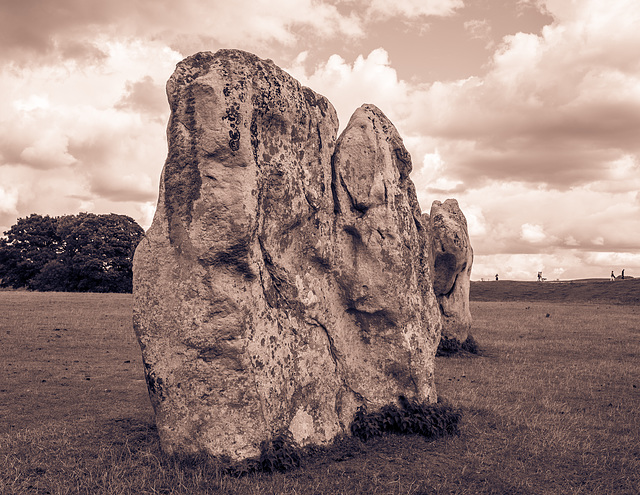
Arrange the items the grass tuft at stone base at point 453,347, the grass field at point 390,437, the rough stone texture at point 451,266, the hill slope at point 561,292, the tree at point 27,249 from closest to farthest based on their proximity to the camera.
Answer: the grass field at point 390,437 < the rough stone texture at point 451,266 < the grass tuft at stone base at point 453,347 < the hill slope at point 561,292 < the tree at point 27,249

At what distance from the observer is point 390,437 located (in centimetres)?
1041

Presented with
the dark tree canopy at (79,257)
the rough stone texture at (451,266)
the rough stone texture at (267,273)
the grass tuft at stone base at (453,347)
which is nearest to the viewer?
the rough stone texture at (267,273)

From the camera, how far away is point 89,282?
185 feet

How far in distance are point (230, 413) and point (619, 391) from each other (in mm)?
12565

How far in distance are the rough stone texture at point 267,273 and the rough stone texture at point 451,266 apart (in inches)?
412

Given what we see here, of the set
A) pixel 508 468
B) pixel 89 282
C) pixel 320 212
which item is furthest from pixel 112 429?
pixel 89 282

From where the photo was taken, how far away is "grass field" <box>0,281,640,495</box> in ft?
27.7

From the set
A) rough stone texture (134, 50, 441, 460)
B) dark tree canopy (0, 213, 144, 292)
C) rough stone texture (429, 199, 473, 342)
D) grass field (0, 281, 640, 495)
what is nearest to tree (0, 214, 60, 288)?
dark tree canopy (0, 213, 144, 292)

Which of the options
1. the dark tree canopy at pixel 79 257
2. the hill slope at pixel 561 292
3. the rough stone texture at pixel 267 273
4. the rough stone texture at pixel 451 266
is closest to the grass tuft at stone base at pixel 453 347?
the rough stone texture at pixel 451 266

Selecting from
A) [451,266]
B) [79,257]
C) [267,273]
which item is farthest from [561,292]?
[267,273]

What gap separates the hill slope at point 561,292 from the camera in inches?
2318

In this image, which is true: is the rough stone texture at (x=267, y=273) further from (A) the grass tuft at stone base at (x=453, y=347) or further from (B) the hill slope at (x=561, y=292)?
(B) the hill slope at (x=561, y=292)

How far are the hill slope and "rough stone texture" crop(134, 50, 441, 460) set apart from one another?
50254 millimetres

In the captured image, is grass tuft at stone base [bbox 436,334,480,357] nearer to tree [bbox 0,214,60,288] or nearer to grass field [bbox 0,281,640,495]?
grass field [bbox 0,281,640,495]
